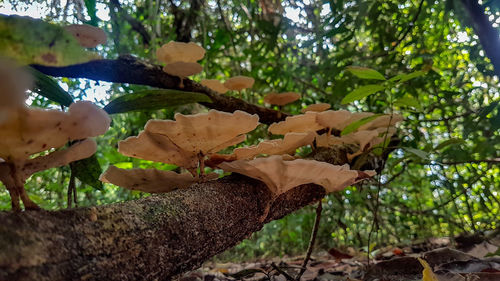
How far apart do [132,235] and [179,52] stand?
1.31 m

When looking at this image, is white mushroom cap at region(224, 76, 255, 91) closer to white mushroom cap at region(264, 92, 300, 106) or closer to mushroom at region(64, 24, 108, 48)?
white mushroom cap at region(264, 92, 300, 106)

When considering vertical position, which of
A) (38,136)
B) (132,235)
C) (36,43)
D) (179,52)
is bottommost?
(132,235)

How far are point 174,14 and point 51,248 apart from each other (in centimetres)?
376

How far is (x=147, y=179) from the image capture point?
116 cm

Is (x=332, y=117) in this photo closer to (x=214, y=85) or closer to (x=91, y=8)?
(x=214, y=85)

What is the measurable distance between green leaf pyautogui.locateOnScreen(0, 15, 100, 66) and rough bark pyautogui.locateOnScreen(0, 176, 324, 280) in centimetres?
29

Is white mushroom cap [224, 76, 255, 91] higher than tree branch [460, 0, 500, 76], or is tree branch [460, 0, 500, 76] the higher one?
white mushroom cap [224, 76, 255, 91]

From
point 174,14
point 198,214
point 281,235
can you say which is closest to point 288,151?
point 198,214

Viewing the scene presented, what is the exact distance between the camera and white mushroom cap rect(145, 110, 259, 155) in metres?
0.98

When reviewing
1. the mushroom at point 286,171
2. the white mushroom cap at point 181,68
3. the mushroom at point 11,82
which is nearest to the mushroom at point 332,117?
the mushroom at point 286,171

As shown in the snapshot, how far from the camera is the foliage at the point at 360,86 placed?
219 cm

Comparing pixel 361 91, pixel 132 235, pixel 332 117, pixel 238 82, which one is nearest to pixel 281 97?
pixel 238 82

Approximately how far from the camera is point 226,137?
1104mm

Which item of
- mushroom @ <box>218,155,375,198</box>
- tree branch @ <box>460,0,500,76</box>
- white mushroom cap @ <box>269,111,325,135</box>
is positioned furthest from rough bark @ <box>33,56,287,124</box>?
tree branch @ <box>460,0,500,76</box>
